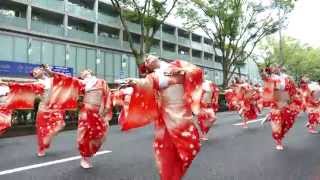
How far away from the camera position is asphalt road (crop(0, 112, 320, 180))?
7.32 meters

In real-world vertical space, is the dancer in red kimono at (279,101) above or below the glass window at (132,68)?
below

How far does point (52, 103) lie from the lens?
980cm

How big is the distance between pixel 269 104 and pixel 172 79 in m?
5.44

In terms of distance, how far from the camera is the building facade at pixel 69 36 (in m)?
30.7

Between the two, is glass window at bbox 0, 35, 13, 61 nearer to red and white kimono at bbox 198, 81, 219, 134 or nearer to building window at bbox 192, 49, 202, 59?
red and white kimono at bbox 198, 81, 219, 134

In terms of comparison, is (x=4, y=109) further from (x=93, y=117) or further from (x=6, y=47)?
(x=6, y=47)

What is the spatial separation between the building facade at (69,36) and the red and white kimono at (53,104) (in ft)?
68.8

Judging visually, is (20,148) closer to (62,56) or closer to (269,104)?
(269,104)

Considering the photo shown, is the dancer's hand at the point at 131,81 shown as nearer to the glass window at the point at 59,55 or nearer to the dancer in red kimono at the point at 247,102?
the dancer in red kimono at the point at 247,102

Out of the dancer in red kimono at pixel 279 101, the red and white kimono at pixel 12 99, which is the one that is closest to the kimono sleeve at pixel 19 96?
the red and white kimono at pixel 12 99

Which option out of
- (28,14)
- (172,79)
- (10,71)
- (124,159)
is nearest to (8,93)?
(124,159)

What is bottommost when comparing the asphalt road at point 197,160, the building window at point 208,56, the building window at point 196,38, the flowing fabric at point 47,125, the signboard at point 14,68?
the asphalt road at point 197,160

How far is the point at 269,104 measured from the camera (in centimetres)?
1074

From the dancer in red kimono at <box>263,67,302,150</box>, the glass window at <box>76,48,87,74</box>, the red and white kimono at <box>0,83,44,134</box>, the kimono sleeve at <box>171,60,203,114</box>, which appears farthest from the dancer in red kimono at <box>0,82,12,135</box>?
the glass window at <box>76,48,87,74</box>
